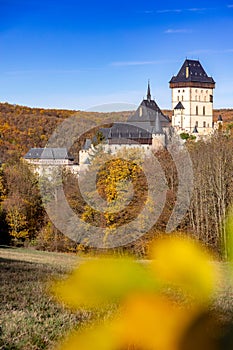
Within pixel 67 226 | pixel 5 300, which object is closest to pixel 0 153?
pixel 67 226

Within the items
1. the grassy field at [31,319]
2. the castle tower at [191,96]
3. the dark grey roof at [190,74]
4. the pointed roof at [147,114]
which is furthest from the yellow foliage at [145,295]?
the dark grey roof at [190,74]

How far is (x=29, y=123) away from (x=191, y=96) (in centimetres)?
3364

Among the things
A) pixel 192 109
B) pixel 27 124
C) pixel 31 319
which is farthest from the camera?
pixel 27 124

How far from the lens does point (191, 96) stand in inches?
3708

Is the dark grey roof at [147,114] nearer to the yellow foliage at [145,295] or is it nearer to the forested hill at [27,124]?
the forested hill at [27,124]

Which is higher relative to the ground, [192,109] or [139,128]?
[192,109]

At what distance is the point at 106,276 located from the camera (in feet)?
1.97

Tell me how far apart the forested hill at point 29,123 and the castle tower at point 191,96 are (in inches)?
474

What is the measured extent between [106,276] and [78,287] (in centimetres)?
4

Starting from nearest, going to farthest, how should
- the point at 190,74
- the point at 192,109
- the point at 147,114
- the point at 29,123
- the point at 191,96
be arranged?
1. the point at 147,114
2. the point at 190,74
3. the point at 191,96
4. the point at 192,109
5. the point at 29,123

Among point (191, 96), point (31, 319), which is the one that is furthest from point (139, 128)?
point (31, 319)

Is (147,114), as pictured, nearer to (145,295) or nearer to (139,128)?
(139,128)

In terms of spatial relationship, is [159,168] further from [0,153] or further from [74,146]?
[0,153]

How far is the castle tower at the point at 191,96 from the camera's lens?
93.5m
